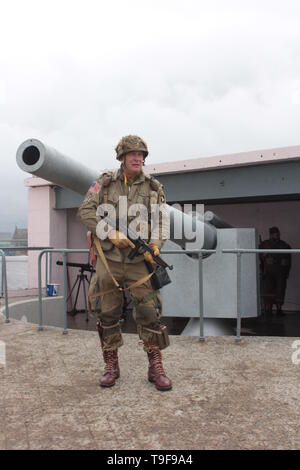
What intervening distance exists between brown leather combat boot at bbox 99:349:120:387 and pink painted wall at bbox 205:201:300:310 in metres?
7.15

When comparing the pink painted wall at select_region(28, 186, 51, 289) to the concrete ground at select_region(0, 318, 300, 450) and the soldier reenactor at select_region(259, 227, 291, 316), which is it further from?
the concrete ground at select_region(0, 318, 300, 450)

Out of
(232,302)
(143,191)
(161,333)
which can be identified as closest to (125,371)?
(161,333)

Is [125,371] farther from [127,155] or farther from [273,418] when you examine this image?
[127,155]

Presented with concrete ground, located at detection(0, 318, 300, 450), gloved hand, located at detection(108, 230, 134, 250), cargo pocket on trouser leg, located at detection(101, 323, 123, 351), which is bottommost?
concrete ground, located at detection(0, 318, 300, 450)

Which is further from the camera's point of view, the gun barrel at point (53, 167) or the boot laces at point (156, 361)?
the boot laces at point (156, 361)

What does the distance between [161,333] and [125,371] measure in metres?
0.56

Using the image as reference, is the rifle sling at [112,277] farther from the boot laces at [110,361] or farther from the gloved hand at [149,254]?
the boot laces at [110,361]

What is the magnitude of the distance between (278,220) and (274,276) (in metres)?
1.55

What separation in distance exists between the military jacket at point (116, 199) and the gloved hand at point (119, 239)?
6 centimetres

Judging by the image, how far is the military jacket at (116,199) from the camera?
2.68 metres

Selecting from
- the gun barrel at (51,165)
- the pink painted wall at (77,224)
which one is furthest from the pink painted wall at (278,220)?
the gun barrel at (51,165)

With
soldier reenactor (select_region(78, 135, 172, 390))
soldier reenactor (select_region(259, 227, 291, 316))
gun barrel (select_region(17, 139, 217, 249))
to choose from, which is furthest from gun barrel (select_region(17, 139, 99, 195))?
soldier reenactor (select_region(259, 227, 291, 316))

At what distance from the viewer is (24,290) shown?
300 inches

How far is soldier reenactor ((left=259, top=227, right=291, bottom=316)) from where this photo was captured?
27.3 ft
